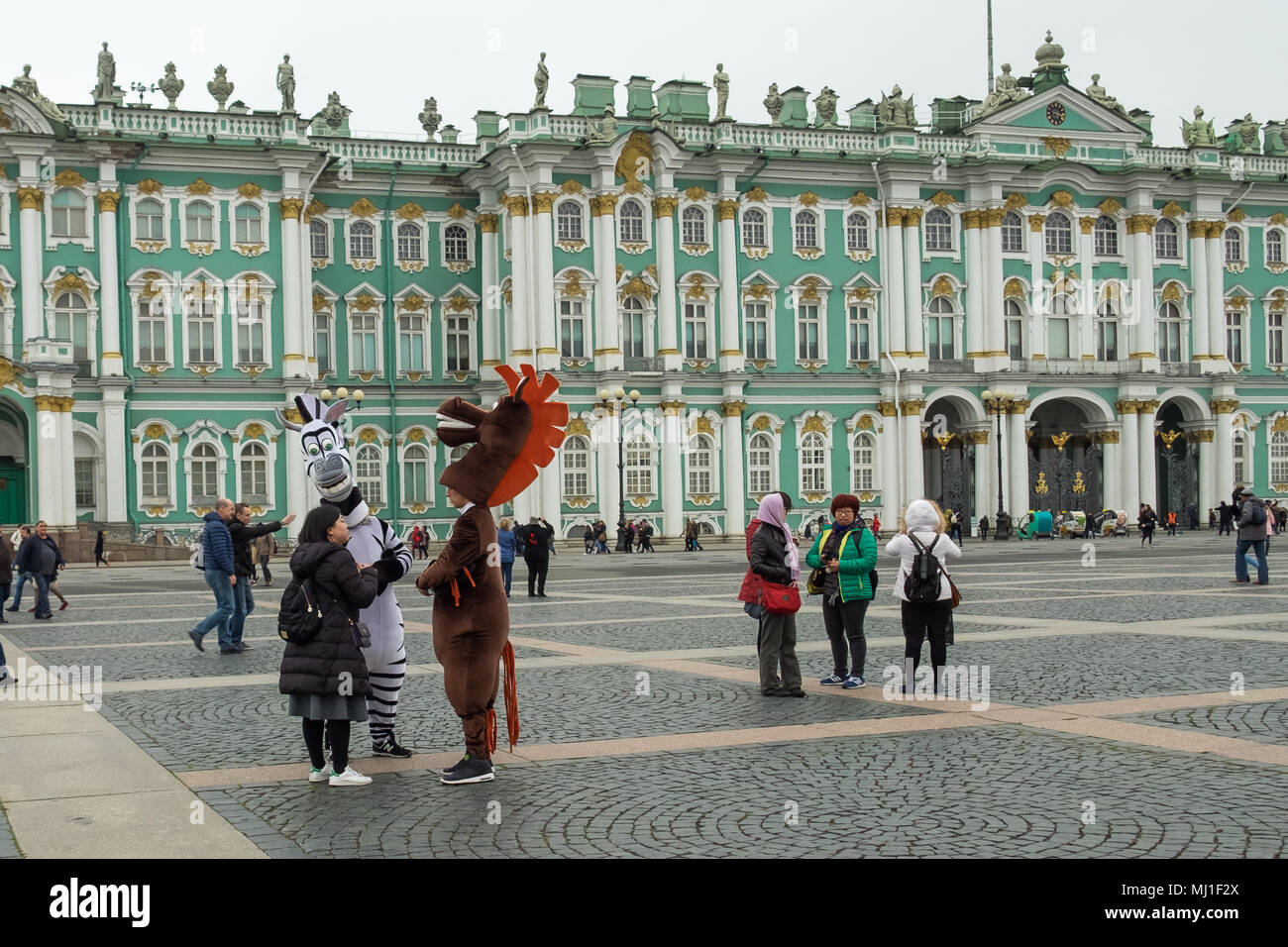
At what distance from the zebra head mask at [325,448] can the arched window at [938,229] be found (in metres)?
51.3

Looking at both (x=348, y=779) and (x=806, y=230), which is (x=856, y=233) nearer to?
(x=806, y=230)

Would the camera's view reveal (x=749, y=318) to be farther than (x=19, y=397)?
Yes

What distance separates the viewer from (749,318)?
58.4 metres

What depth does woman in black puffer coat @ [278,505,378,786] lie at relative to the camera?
9156 millimetres

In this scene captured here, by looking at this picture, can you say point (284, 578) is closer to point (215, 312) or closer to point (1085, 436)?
point (215, 312)

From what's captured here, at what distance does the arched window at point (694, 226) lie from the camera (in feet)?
188

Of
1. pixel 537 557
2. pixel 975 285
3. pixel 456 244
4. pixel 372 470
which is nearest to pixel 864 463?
pixel 975 285

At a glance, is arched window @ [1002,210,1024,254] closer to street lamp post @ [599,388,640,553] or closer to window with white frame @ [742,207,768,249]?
window with white frame @ [742,207,768,249]

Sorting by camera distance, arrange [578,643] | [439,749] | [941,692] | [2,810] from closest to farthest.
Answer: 1. [2,810]
2. [439,749]
3. [941,692]
4. [578,643]

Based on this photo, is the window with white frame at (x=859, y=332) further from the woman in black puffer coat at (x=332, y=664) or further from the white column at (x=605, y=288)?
the woman in black puffer coat at (x=332, y=664)

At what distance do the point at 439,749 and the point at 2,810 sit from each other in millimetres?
2993

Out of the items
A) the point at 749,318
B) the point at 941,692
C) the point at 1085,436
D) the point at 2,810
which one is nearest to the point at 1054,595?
the point at 941,692

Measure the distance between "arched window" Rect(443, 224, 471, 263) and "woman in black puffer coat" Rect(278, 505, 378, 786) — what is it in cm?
5002

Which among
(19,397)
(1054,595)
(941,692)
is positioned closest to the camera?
(941,692)
